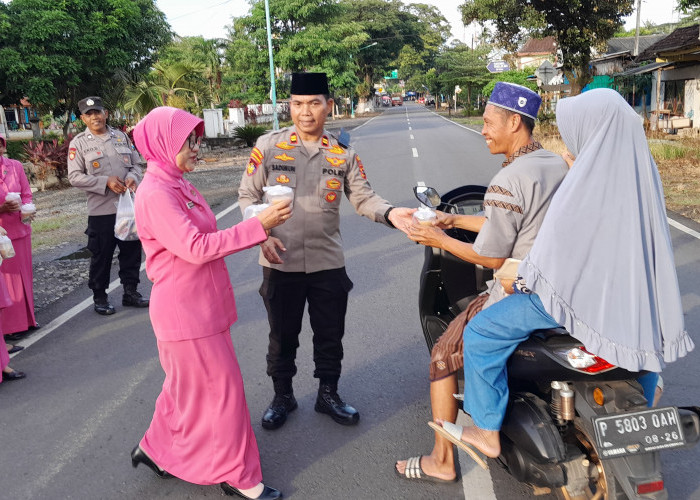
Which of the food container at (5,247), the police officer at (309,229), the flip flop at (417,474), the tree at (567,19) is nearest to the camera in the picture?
the flip flop at (417,474)

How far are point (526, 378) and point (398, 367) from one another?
1875 millimetres

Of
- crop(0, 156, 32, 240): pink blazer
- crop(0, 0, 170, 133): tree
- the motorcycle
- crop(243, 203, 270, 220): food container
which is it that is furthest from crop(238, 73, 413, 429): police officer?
crop(0, 0, 170, 133): tree

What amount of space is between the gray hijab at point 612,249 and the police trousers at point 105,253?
4538 millimetres

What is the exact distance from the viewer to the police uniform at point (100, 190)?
5.84 meters

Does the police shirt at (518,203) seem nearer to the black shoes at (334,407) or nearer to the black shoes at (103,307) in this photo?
the black shoes at (334,407)

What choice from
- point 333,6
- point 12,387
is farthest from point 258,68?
point 12,387

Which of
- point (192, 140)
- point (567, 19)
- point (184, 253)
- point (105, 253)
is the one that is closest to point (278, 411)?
point (184, 253)

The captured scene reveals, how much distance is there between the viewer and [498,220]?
2654 millimetres

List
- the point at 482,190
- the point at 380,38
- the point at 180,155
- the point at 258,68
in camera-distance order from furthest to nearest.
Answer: the point at 380,38 < the point at 258,68 < the point at 482,190 < the point at 180,155

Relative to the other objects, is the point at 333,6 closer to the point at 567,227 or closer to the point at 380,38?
the point at 380,38

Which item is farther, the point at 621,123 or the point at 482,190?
the point at 482,190

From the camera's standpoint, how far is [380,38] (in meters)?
72.8

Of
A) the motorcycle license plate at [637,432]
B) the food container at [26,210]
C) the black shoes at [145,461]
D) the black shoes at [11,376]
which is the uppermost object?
the food container at [26,210]

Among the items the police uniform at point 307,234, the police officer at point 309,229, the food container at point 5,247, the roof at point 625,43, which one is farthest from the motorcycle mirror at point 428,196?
the roof at point 625,43
